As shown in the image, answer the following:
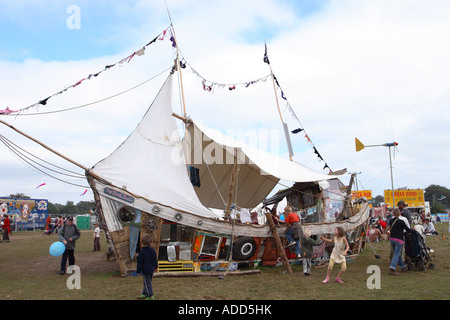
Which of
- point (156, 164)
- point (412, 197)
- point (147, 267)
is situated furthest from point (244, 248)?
point (412, 197)

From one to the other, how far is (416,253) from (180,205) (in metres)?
6.41

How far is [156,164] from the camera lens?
11547 millimetres

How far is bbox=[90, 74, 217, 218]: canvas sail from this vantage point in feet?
34.1

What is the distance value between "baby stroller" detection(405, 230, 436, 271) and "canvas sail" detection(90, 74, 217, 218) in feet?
17.2

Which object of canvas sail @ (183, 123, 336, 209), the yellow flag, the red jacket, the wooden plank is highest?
the yellow flag

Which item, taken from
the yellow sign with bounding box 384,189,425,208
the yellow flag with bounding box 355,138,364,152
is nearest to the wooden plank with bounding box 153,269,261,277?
the yellow flag with bounding box 355,138,364,152

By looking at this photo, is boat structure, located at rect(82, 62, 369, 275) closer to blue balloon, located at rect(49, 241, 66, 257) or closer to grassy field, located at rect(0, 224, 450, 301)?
grassy field, located at rect(0, 224, 450, 301)

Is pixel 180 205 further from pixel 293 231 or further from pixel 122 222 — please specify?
pixel 293 231

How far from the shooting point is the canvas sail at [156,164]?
34.1 feet

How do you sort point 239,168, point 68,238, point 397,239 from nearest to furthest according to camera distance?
1. point 397,239
2. point 68,238
3. point 239,168

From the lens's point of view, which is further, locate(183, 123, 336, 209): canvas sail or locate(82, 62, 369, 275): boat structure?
locate(183, 123, 336, 209): canvas sail
